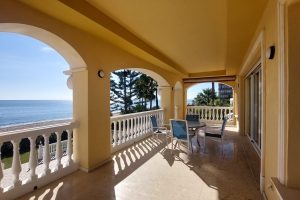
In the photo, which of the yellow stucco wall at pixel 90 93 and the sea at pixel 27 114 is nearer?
the yellow stucco wall at pixel 90 93

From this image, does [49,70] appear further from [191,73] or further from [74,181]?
[74,181]

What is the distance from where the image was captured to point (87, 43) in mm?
2846

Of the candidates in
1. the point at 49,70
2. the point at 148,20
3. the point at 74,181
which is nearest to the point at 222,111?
the point at 148,20

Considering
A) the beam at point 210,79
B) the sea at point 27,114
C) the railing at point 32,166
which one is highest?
the beam at point 210,79

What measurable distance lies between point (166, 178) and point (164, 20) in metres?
2.53

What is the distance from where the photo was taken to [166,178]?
2.63 metres

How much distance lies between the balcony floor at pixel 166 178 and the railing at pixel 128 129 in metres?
0.39

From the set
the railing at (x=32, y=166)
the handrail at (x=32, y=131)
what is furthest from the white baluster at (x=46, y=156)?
the handrail at (x=32, y=131)

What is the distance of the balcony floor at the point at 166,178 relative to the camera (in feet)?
7.24

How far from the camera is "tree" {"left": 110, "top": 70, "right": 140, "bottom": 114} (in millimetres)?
18919

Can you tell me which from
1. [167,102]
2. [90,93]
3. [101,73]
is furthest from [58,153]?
[167,102]

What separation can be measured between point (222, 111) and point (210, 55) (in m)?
4.35

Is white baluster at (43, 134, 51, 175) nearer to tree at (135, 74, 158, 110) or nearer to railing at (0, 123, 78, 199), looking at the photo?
railing at (0, 123, 78, 199)
